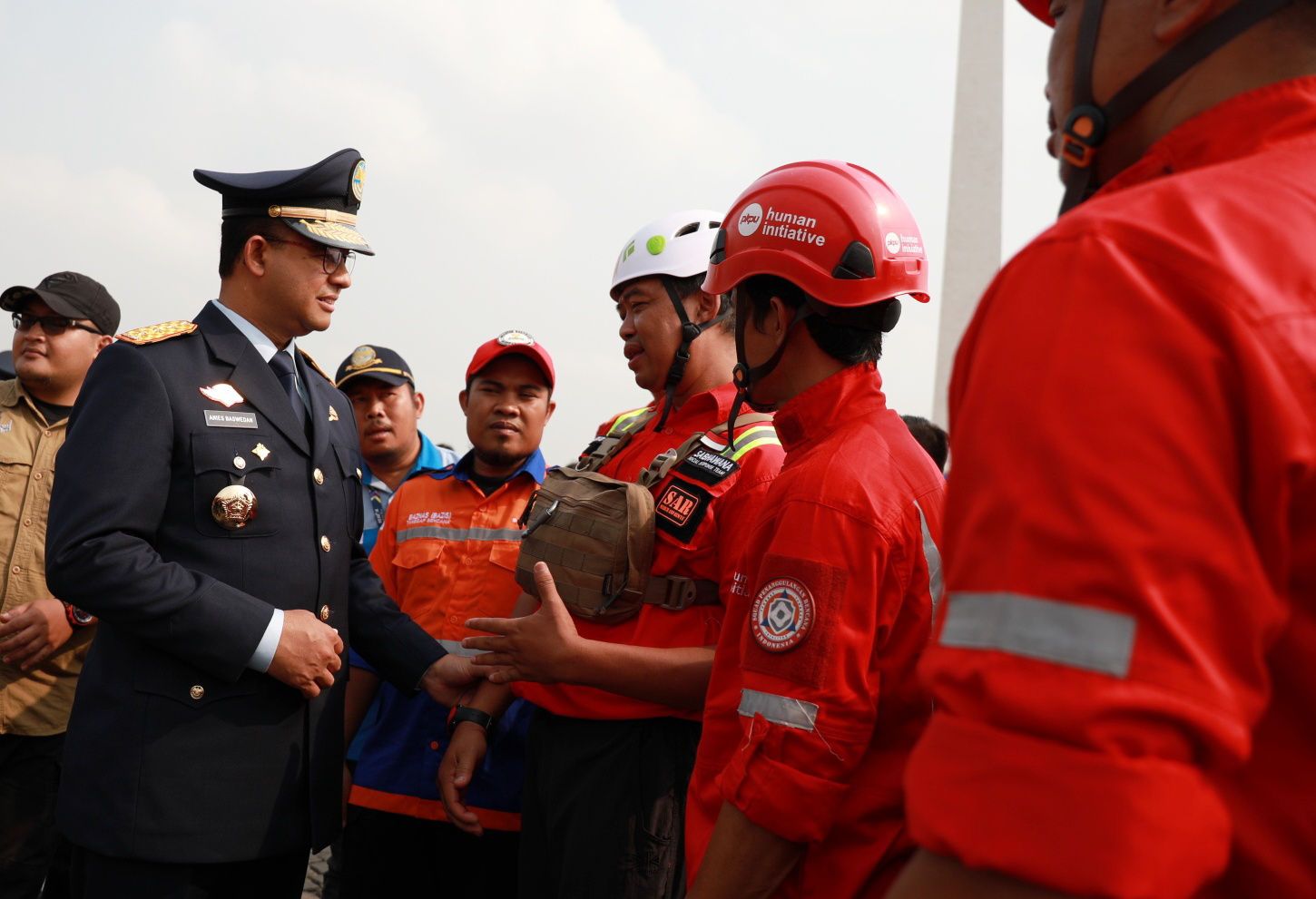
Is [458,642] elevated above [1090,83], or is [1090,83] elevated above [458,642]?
[1090,83]

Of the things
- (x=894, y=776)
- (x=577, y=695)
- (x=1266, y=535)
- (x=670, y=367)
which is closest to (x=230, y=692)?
(x=577, y=695)

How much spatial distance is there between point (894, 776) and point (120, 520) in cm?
196

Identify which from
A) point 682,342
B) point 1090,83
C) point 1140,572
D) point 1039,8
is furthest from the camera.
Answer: point 682,342

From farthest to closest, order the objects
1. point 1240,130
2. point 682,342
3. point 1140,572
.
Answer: point 682,342, point 1240,130, point 1140,572

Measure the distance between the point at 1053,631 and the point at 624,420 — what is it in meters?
3.04

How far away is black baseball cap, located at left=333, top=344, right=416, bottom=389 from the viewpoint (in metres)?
5.73

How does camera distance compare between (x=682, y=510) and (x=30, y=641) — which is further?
(x=30, y=641)

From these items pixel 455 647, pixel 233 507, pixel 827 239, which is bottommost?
pixel 455 647

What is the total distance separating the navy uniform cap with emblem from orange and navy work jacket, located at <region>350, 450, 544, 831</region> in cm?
133

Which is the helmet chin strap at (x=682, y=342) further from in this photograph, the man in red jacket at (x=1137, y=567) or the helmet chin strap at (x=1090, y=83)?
the man in red jacket at (x=1137, y=567)

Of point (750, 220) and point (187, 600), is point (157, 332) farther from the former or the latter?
point (750, 220)

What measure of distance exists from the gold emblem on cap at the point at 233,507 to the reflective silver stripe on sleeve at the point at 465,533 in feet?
4.75

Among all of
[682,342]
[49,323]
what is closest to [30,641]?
[49,323]

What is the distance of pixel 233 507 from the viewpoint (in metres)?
2.91
